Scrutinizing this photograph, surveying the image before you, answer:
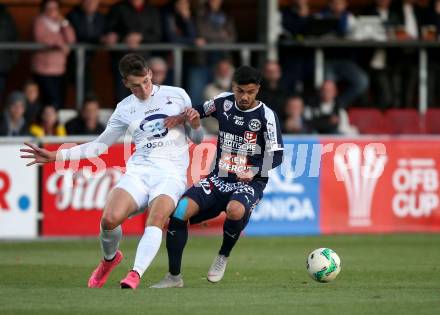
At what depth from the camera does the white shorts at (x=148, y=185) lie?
10.9 meters

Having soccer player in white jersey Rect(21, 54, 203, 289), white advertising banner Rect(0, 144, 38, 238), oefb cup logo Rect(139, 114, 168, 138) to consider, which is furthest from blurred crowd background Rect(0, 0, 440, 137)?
oefb cup logo Rect(139, 114, 168, 138)

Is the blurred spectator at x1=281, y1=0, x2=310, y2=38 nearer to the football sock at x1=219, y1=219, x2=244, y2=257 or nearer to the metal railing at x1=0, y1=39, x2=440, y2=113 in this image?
the metal railing at x1=0, y1=39, x2=440, y2=113

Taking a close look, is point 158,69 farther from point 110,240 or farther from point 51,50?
point 110,240

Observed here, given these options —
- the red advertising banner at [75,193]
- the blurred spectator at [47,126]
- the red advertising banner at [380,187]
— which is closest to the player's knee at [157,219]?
the red advertising banner at [75,193]

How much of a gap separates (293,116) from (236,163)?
8379 millimetres

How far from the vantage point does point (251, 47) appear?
826 inches

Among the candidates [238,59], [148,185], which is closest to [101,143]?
[148,185]

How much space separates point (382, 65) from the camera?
856 inches

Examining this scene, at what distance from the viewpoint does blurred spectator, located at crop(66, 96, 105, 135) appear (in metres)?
18.4

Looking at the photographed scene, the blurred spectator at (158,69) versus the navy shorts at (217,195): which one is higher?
the blurred spectator at (158,69)

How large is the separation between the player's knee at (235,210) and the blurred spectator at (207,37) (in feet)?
30.5

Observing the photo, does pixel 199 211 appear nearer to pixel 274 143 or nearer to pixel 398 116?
pixel 274 143

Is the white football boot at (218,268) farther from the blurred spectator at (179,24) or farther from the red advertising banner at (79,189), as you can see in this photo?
the blurred spectator at (179,24)

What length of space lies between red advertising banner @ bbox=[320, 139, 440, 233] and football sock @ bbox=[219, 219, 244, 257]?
716 cm
